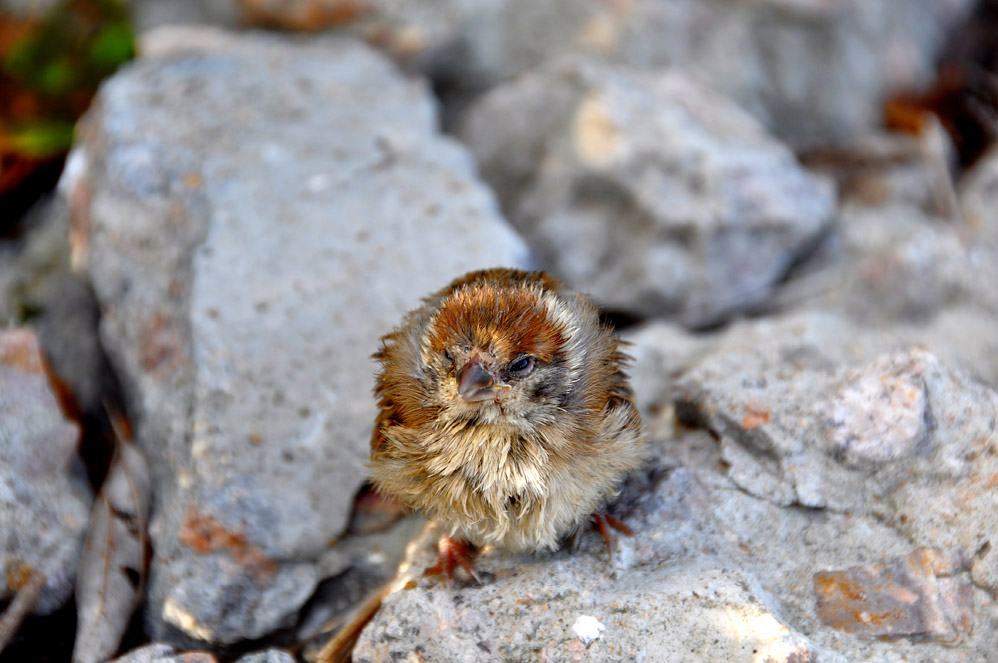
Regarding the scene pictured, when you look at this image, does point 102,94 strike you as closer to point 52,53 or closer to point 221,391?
point 52,53

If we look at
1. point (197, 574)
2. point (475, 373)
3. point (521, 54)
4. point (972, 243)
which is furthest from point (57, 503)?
point (972, 243)

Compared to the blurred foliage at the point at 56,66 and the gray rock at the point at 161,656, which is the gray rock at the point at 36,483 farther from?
the blurred foliage at the point at 56,66

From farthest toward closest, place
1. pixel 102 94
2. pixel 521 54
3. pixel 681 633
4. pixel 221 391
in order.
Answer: pixel 521 54 < pixel 102 94 < pixel 221 391 < pixel 681 633

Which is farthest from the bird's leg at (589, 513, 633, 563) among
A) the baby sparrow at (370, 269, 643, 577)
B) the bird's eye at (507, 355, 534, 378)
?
the bird's eye at (507, 355, 534, 378)

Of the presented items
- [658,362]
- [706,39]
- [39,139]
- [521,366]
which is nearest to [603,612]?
[521,366]

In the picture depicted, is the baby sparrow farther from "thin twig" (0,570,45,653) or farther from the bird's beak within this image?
"thin twig" (0,570,45,653)

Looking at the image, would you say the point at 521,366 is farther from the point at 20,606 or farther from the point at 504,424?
the point at 20,606

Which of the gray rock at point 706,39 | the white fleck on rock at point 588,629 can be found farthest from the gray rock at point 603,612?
the gray rock at point 706,39
